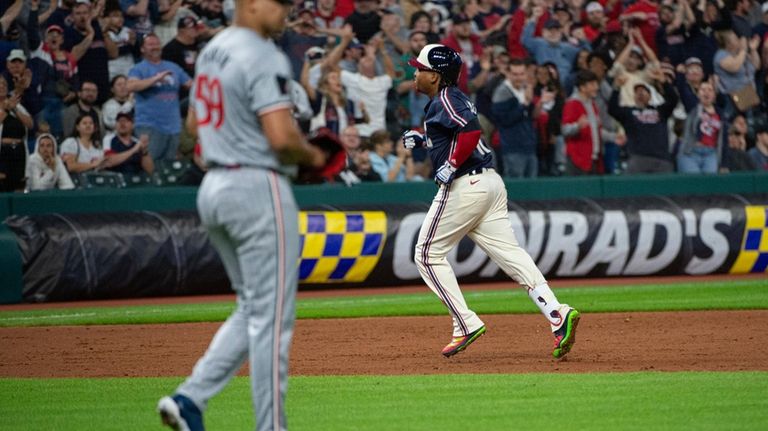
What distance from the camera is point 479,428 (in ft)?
21.0

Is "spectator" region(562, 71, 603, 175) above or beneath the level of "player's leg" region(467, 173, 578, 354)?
beneath

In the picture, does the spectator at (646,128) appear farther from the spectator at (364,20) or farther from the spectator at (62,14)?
the spectator at (62,14)

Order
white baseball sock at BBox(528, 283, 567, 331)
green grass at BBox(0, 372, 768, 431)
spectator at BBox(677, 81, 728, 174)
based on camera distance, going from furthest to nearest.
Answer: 1. spectator at BBox(677, 81, 728, 174)
2. white baseball sock at BBox(528, 283, 567, 331)
3. green grass at BBox(0, 372, 768, 431)

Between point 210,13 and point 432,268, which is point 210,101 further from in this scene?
point 210,13

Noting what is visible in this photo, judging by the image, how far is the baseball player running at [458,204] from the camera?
373 inches

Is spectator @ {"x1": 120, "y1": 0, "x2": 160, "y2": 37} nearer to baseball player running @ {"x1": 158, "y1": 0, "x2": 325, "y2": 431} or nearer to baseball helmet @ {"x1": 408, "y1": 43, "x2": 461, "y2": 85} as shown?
baseball helmet @ {"x1": 408, "y1": 43, "x2": 461, "y2": 85}

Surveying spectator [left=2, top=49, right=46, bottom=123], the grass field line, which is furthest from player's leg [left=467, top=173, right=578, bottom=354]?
spectator [left=2, top=49, right=46, bottom=123]

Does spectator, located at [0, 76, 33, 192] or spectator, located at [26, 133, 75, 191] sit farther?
spectator, located at [26, 133, 75, 191]

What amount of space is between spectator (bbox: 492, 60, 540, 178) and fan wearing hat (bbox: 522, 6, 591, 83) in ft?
2.33

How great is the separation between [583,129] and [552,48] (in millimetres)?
1450

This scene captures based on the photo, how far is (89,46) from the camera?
1623cm

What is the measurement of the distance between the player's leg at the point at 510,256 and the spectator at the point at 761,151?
11.6 m

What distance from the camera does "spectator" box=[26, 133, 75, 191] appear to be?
15.7 metres

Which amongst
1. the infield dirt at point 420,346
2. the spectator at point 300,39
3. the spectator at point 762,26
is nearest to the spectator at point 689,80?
the spectator at point 762,26
